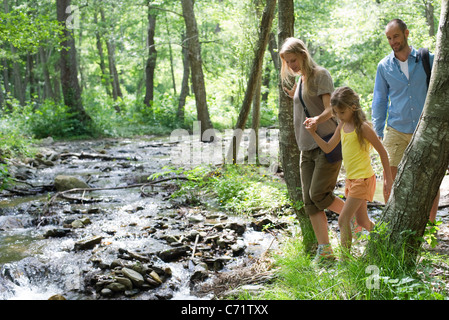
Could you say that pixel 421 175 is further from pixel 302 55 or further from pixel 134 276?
pixel 134 276

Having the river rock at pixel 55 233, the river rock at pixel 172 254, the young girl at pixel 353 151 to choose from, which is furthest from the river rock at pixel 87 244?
the young girl at pixel 353 151

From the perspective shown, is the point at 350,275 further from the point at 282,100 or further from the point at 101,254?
the point at 101,254

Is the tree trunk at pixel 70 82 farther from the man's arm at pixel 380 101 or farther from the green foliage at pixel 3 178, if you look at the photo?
A: the man's arm at pixel 380 101

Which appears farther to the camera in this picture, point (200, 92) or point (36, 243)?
point (200, 92)

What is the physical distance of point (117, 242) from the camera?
18.2ft

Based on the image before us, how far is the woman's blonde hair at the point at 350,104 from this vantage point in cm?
356

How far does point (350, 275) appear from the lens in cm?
320

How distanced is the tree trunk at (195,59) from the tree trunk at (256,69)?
7436 mm

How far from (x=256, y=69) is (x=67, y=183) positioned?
448 centimetres

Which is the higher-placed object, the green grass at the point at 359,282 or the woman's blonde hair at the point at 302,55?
the woman's blonde hair at the point at 302,55

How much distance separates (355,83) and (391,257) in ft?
59.5

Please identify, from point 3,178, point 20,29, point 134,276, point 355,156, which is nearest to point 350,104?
point 355,156

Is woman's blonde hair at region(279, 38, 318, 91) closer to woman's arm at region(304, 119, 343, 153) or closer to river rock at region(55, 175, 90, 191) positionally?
woman's arm at region(304, 119, 343, 153)
